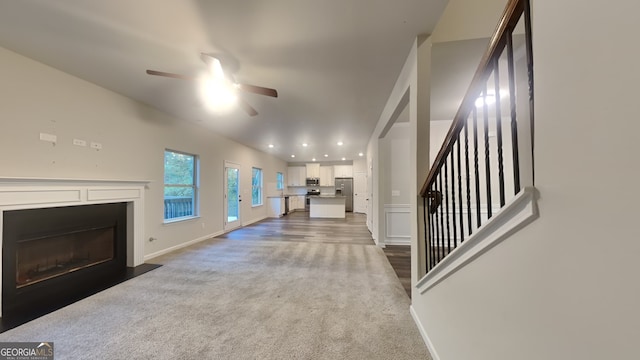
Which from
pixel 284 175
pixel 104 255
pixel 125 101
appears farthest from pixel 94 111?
pixel 284 175

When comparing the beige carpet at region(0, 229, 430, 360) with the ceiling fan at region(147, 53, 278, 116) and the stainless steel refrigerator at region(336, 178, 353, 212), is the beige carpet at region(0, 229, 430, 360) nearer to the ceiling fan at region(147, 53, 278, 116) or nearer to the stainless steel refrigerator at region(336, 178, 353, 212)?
the ceiling fan at region(147, 53, 278, 116)

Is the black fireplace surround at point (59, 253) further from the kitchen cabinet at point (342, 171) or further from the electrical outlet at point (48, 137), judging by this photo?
the kitchen cabinet at point (342, 171)

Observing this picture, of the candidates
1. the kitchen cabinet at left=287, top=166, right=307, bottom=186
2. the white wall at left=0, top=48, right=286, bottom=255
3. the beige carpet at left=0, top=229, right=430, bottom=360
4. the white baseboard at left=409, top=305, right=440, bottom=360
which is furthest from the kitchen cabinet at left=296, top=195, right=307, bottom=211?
the white baseboard at left=409, top=305, right=440, bottom=360

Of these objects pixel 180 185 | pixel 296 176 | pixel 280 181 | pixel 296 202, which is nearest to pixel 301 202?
pixel 296 202

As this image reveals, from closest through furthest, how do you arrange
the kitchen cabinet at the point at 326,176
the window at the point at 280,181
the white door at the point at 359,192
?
the window at the point at 280,181, the white door at the point at 359,192, the kitchen cabinet at the point at 326,176

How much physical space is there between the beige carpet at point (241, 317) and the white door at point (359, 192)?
7.05 m

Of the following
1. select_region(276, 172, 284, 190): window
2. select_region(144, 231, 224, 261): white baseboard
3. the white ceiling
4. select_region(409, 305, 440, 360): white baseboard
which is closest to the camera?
select_region(409, 305, 440, 360): white baseboard

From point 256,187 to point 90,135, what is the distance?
5.44m

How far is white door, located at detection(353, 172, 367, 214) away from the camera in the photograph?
34.2ft

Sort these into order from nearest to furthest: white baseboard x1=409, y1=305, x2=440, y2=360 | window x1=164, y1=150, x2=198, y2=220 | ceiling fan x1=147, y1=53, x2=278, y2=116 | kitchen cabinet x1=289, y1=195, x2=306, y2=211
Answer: white baseboard x1=409, y1=305, x2=440, y2=360 < ceiling fan x1=147, y1=53, x2=278, y2=116 < window x1=164, y1=150, x2=198, y2=220 < kitchen cabinet x1=289, y1=195, x2=306, y2=211

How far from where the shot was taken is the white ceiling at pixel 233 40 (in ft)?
5.76

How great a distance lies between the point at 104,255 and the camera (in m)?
3.33

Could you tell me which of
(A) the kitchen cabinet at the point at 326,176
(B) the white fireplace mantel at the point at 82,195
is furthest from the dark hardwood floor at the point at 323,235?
(A) the kitchen cabinet at the point at 326,176

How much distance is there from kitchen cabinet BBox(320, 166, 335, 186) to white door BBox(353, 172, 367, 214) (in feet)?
3.66
